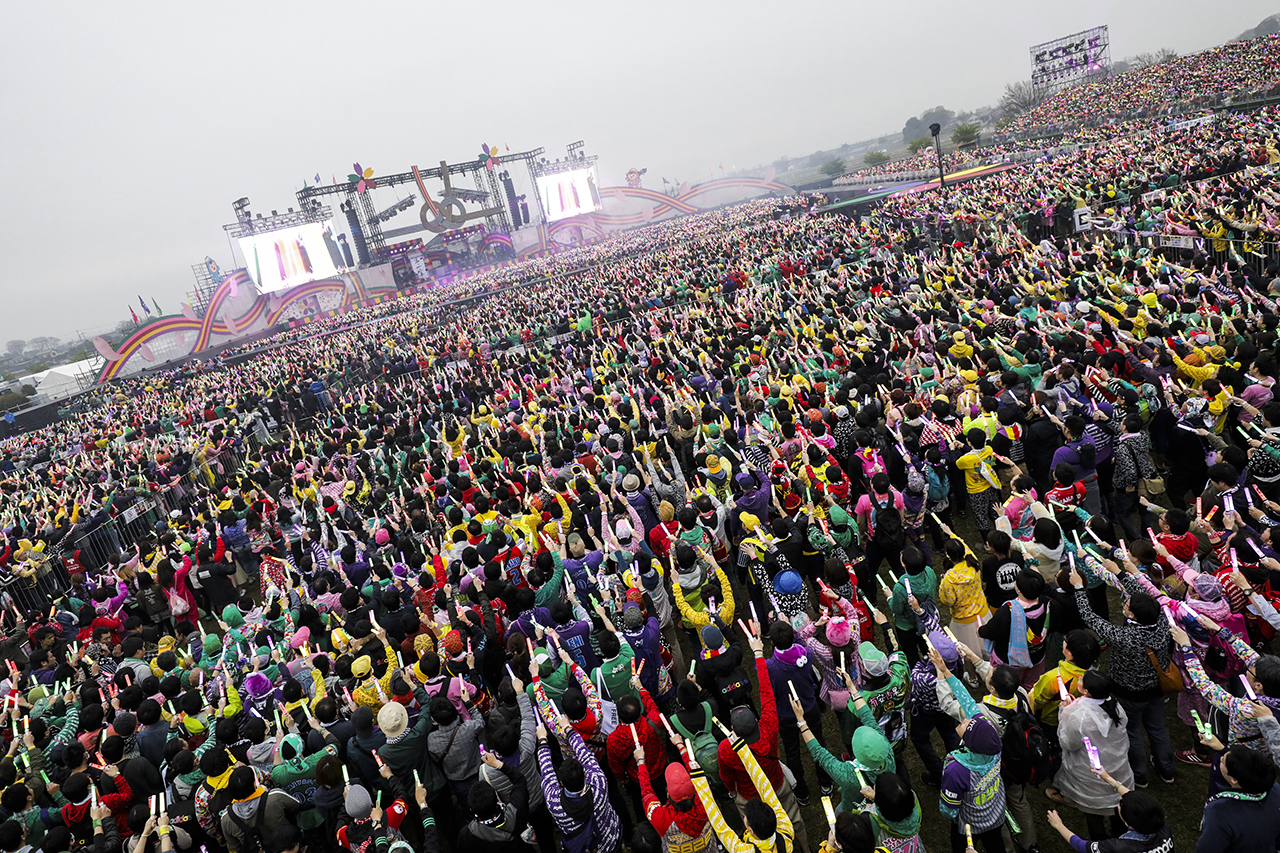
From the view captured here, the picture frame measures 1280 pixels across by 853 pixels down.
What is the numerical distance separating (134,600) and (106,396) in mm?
34507

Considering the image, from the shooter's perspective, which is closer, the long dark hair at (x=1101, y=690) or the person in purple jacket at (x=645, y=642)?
the long dark hair at (x=1101, y=690)

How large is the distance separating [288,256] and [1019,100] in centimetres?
8061

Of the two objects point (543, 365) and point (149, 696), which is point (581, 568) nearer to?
point (149, 696)

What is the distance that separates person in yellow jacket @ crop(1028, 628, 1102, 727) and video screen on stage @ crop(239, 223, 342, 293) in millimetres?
68787

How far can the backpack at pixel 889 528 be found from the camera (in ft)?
19.6

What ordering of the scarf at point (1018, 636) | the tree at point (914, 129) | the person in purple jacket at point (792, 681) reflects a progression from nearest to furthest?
1. the scarf at point (1018, 636)
2. the person in purple jacket at point (792, 681)
3. the tree at point (914, 129)

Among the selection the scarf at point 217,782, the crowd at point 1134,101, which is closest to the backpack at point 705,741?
the scarf at point 217,782

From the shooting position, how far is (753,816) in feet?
10.9

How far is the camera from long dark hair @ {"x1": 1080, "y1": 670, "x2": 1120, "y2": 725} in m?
3.41

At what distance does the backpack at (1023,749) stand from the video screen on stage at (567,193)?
85483mm

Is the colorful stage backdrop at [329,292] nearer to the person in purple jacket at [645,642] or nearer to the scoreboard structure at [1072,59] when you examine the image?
the scoreboard structure at [1072,59]

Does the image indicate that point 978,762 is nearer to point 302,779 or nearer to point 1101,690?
point 1101,690

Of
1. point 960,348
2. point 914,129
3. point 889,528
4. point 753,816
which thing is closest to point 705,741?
point 753,816

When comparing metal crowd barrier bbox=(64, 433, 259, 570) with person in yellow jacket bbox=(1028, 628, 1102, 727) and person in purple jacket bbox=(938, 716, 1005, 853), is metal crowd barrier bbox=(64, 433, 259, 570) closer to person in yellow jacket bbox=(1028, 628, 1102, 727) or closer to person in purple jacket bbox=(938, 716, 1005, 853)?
person in purple jacket bbox=(938, 716, 1005, 853)
